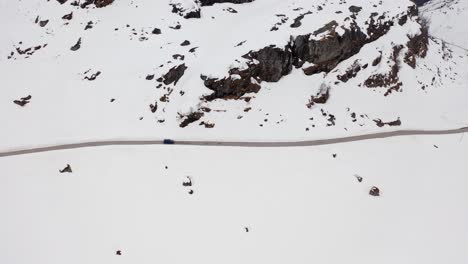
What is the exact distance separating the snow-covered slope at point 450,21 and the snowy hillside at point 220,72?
3344 centimetres

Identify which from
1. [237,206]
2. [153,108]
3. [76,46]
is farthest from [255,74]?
[76,46]

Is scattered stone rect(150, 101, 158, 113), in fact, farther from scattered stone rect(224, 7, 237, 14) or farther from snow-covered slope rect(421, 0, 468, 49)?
snow-covered slope rect(421, 0, 468, 49)

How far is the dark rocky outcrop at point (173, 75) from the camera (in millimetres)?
38438

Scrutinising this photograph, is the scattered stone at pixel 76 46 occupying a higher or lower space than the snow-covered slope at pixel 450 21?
higher

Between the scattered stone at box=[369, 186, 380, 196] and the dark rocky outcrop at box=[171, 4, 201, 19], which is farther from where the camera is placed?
the dark rocky outcrop at box=[171, 4, 201, 19]

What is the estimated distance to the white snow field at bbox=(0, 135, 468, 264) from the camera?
79.5 feet

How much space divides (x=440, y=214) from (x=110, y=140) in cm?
2734

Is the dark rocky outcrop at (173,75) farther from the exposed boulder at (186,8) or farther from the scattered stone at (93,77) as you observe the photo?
the exposed boulder at (186,8)

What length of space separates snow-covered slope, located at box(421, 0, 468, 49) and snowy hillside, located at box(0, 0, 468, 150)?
3344cm

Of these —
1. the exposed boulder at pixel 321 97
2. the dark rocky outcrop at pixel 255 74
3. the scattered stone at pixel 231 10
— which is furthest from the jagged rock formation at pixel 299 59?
the scattered stone at pixel 231 10

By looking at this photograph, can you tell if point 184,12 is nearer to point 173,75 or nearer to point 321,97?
point 173,75

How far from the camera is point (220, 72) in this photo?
37.2 metres

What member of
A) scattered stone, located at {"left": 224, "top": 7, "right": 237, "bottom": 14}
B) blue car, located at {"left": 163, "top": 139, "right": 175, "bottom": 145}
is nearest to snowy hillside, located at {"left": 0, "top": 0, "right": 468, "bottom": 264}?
blue car, located at {"left": 163, "top": 139, "right": 175, "bottom": 145}

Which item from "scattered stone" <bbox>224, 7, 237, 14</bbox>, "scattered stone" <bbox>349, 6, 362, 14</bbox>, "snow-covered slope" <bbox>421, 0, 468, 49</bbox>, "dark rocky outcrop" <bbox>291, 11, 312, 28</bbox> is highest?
"scattered stone" <bbox>349, 6, 362, 14</bbox>
